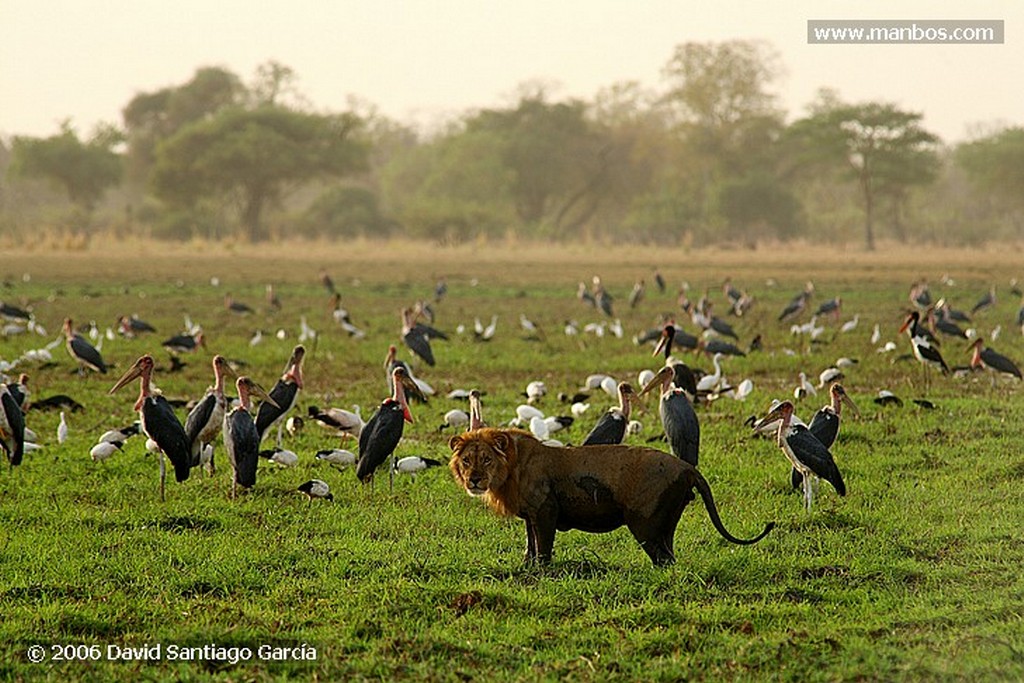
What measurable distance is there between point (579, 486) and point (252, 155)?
160 feet

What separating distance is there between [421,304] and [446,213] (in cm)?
3333

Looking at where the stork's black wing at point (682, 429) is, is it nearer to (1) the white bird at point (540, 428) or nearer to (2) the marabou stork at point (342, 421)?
(1) the white bird at point (540, 428)

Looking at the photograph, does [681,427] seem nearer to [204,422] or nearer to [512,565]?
[512,565]

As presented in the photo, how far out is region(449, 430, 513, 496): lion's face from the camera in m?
7.34

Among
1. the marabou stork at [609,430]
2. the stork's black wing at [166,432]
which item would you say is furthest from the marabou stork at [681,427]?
the stork's black wing at [166,432]

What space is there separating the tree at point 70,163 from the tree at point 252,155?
520 centimetres

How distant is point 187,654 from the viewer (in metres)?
6.07

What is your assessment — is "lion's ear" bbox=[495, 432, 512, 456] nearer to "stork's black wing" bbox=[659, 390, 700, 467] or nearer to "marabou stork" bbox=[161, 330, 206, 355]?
"stork's black wing" bbox=[659, 390, 700, 467]

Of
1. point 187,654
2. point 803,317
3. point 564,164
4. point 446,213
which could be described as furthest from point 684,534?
point 564,164

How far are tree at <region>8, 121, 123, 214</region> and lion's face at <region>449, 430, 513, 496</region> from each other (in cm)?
5551

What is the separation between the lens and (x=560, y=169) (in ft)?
210

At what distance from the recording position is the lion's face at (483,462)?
24.1 ft

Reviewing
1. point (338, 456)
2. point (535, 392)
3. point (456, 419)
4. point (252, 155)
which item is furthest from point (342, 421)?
point (252, 155)

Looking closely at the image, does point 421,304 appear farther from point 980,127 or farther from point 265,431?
point 980,127
